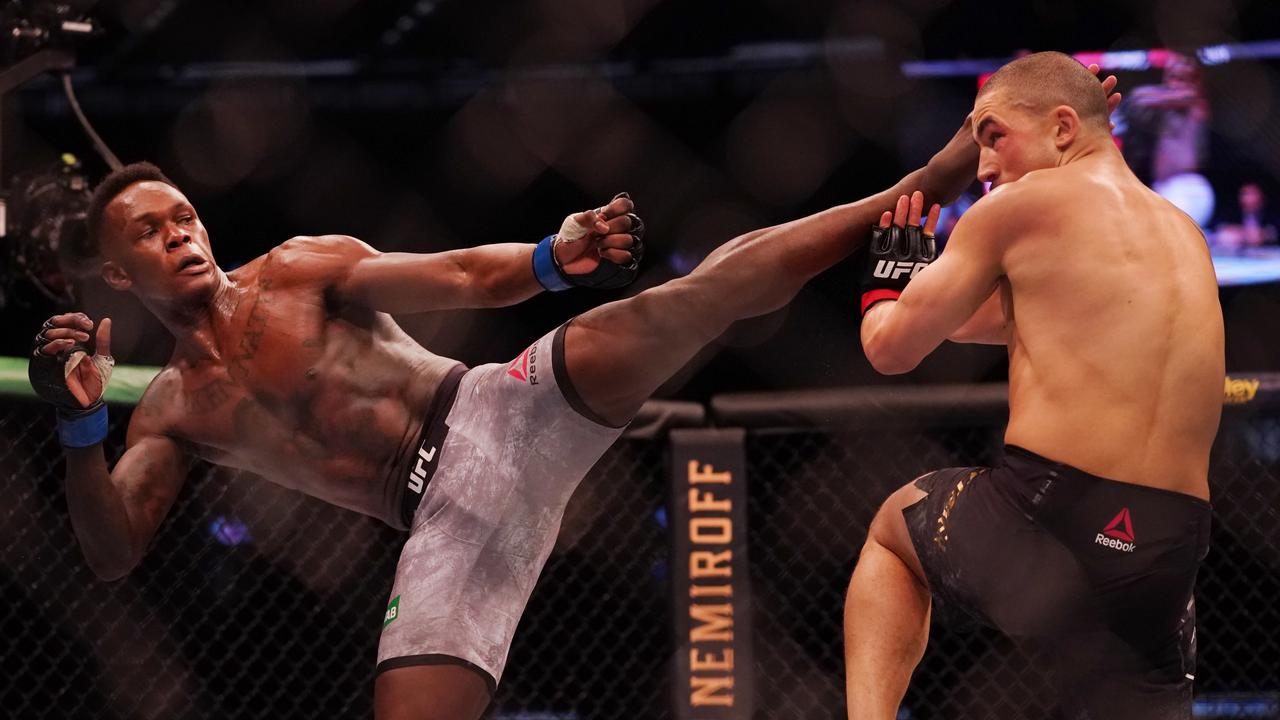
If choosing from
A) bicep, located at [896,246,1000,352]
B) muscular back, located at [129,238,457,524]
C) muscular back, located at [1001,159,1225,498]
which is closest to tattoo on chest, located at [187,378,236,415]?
muscular back, located at [129,238,457,524]

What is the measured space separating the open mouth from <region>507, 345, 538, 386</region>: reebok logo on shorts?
1.93 ft

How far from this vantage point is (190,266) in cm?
227

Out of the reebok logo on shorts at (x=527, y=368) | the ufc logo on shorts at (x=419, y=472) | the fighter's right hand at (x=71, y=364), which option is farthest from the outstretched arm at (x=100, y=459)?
the reebok logo on shorts at (x=527, y=368)

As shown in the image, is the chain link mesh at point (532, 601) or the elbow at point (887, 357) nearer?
the elbow at point (887, 357)

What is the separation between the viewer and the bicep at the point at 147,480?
7.19ft

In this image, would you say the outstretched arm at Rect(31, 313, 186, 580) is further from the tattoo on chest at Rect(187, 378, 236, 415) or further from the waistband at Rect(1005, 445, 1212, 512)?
the waistband at Rect(1005, 445, 1212, 512)

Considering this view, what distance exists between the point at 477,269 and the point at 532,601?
1.99m

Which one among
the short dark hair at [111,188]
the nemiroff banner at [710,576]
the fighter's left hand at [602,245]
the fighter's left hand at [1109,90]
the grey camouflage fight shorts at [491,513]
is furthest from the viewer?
the nemiroff banner at [710,576]

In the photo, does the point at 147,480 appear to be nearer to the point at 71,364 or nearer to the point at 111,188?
the point at 71,364

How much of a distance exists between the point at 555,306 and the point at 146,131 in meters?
1.68

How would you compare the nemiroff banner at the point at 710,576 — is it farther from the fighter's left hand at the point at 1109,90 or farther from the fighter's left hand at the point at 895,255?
the fighter's left hand at the point at 1109,90

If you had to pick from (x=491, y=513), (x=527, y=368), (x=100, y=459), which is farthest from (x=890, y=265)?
(x=100, y=459)

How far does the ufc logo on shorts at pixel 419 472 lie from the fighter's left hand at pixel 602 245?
441mm

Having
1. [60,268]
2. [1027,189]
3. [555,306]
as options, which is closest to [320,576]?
[60,268]
